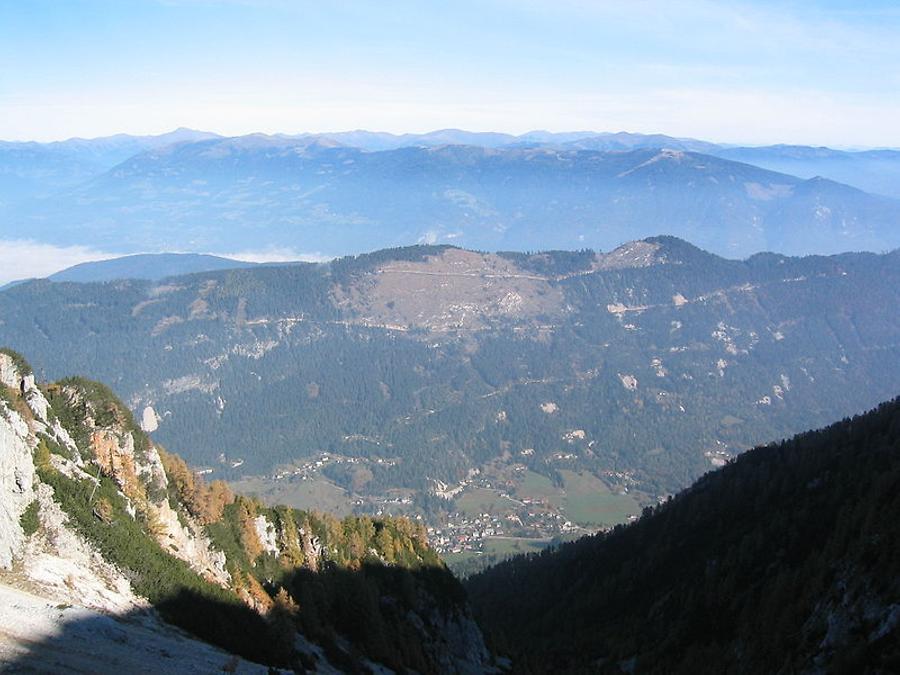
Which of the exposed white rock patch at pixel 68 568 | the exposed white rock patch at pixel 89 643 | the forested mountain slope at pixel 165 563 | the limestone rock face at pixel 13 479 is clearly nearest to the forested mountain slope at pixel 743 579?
the forested mountain slope at pixel 165 563

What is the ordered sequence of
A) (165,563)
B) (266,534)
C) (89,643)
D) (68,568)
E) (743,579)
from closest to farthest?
(89,643) < (68,568) < (165,563) < (266,534) < (743,579)

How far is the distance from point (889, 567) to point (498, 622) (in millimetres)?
86310

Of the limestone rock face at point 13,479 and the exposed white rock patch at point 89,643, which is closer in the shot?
the exposed white rock patch at point 89,643

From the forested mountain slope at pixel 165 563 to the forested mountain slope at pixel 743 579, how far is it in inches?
969

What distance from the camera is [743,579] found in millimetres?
94062

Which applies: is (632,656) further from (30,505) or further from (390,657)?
(30,505)

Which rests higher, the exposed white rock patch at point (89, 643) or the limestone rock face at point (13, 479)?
the limestone rock face at point (13, 479)

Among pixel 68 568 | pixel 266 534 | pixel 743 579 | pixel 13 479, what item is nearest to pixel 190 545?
pixel 266 534

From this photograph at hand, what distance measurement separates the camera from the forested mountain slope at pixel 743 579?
5800cm

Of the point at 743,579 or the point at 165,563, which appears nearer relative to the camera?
the point at 165,563

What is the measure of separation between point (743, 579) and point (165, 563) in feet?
226

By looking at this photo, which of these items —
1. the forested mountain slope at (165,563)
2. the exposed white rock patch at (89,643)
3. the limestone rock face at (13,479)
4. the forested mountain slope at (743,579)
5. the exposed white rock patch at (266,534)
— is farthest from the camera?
the exposed white rock patch at (266,534)

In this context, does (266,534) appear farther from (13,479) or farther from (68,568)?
(13,479)

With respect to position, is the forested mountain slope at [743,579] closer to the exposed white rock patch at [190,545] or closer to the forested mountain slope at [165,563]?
the forested mountain slope at [165,563]
